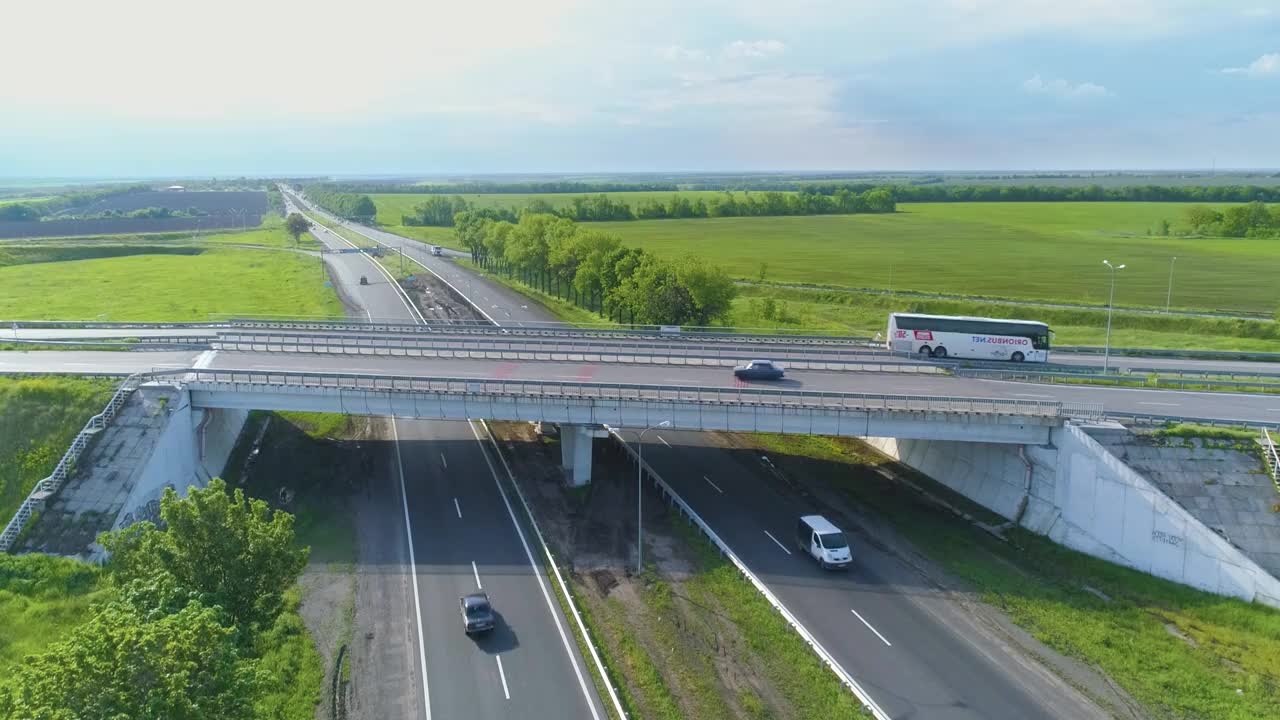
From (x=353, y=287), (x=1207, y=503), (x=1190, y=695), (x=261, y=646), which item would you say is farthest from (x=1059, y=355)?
(x=353, y=287)

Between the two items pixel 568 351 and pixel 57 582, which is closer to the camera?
pixel 57 582

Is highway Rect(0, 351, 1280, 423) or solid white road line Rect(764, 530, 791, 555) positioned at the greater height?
highway Rect(0, 351, 1280, 423)

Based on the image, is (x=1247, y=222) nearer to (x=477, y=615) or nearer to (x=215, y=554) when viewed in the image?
(x=477, y=615)

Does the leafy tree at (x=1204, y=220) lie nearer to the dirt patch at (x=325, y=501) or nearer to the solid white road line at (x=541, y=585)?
the solid white road line at (x=541, y=585)

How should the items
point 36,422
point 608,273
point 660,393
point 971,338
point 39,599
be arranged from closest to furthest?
point 39,599, point 36,422, point 660,393, point 971,338, point 608,273

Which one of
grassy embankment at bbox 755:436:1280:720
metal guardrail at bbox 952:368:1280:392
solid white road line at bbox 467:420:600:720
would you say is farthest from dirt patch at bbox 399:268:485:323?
grassy embankment at bbox 755:436:1280:720

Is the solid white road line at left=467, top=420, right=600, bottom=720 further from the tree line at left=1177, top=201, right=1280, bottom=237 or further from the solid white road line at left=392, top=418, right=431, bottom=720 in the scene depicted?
the tree line at left=1177, top=201, right=1280, bottom=237

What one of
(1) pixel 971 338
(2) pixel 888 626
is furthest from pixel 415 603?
(1) pixel 971 338

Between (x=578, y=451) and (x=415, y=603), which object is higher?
(x=578, y=451)
